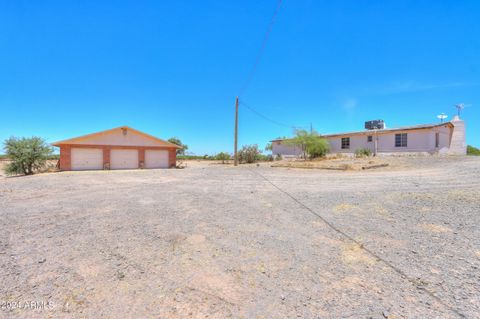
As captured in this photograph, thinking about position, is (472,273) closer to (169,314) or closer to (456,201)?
(169,314)

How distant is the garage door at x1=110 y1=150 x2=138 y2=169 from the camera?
2117cm

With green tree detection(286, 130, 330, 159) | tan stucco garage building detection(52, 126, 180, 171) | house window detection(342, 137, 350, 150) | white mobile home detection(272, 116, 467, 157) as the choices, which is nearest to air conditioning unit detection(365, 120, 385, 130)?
white mobile home detection(272, 116, 467, 157)

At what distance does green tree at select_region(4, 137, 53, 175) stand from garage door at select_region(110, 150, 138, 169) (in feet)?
15.3

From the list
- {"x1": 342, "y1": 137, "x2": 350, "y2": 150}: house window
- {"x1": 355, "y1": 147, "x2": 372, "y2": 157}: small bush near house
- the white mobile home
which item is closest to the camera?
the white mobile home

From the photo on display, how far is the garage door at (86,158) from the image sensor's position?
19.5m

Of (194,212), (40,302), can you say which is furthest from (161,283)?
(194,212)

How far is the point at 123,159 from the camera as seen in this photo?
71.3 ft

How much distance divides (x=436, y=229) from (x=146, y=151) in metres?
23.2

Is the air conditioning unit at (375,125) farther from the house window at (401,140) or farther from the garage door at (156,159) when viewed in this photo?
the garage door at (156,159)

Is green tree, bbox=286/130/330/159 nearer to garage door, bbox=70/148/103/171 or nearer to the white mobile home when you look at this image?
the white mobile home

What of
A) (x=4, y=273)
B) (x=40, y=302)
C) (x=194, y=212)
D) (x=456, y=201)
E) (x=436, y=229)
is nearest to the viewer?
(x=40, y=302)

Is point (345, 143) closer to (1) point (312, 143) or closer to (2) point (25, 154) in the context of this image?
(1) point (312, 143)

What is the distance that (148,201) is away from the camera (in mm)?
5934

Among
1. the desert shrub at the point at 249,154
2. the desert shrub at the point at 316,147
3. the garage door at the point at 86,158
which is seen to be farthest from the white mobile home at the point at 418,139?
the garage door at the point at 86,158
